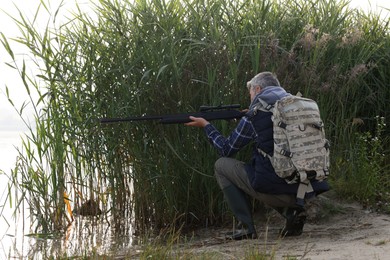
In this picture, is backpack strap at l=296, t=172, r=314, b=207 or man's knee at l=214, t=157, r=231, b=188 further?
man's knee at l=214, t=157, r=231, b=188

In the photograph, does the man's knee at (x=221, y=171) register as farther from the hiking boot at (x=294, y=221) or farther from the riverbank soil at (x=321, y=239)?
the hiking boot at (x=294, y=221)

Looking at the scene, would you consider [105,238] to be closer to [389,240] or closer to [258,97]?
[258,97]

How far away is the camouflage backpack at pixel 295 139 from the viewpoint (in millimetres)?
5797

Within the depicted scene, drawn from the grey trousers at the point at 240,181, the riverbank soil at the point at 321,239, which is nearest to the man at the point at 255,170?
the grey trousers at the point at 240,181

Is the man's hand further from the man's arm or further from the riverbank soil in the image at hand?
the riverbank soil

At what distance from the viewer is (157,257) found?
15.9 feet

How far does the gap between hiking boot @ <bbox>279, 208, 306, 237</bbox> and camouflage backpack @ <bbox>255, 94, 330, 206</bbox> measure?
0.36 m

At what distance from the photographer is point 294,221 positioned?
6184 mm

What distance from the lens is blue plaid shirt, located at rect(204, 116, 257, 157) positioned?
5.94m

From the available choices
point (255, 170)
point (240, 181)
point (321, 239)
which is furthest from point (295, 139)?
point (321, 239)

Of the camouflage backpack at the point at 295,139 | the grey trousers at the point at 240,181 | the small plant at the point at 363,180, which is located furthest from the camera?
the small plant at the point at 363,180

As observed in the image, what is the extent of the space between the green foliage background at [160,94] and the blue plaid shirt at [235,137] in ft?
2.11

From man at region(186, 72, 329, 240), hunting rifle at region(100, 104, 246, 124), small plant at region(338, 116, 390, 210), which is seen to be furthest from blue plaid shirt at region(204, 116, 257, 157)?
small plant at region(338, 116, 390, 210)

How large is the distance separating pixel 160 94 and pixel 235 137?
110cm
